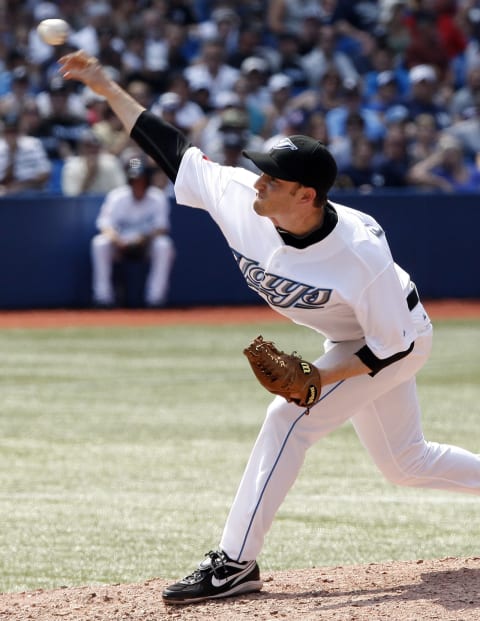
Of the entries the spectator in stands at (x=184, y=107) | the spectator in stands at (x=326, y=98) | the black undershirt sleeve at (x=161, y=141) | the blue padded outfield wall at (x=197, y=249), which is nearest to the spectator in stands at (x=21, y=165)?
the blue padded outfield wall at (x=197, y=249)

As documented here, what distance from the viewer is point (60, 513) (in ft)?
20.3

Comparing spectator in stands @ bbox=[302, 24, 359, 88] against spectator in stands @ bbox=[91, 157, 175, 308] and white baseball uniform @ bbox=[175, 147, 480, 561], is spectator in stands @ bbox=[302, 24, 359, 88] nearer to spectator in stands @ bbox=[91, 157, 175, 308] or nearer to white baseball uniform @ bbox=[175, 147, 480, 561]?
spectator in stands @ bbox=[91, 157, 175, 308]

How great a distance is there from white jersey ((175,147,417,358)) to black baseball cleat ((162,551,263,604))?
92 centimetres

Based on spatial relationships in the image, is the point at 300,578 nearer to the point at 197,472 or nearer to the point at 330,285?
the point at 330,285

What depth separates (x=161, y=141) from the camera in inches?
198

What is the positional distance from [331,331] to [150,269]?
33.3ft

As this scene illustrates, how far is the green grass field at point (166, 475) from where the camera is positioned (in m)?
5.51

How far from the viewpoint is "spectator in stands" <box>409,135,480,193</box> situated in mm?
16062

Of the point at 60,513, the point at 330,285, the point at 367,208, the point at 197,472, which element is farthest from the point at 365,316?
the point at 367,208

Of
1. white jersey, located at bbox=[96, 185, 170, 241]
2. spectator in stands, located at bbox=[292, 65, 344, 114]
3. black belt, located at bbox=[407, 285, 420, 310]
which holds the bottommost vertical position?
white jersey, located at bbox=[96, 185, 170, 241]

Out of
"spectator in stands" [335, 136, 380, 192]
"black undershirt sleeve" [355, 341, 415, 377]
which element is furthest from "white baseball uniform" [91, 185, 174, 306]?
"black undershirt sleeve" [355, 341, 415, 377]

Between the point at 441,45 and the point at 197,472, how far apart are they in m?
14.0

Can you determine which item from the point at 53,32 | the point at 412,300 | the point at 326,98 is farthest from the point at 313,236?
the point at 326,98

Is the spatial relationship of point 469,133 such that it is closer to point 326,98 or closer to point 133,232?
point 326,98
